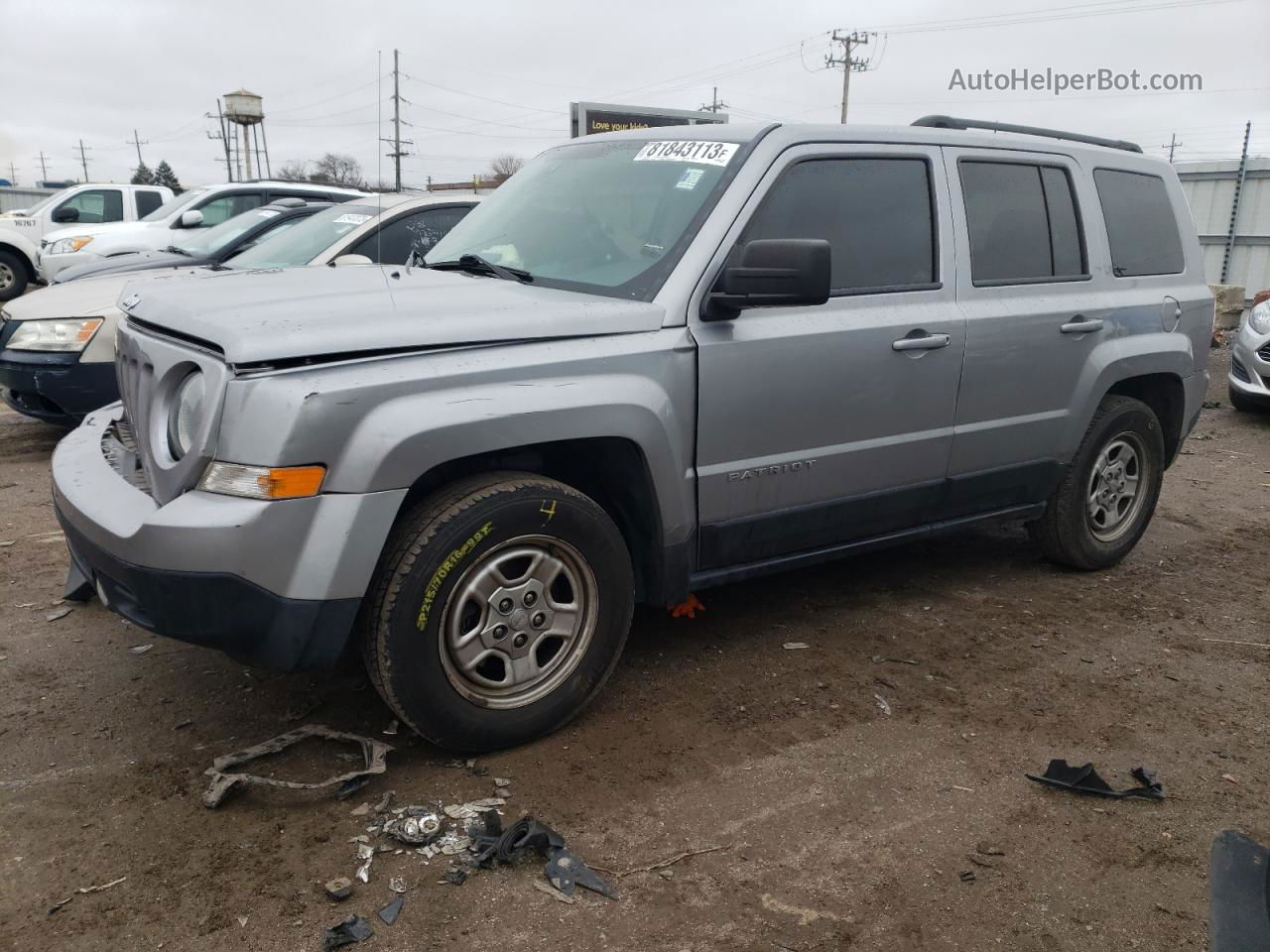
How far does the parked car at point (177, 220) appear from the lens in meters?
10.6

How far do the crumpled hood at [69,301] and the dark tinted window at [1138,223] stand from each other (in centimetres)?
561

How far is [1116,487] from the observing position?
5082mm

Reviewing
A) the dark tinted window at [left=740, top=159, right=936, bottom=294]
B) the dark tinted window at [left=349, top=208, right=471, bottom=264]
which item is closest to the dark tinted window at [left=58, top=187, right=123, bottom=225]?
the dark tinted window at [left=349, top=208, right=471, bottom=264]

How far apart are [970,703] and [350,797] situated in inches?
84.9

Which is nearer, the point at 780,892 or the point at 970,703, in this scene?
the point at 780,892

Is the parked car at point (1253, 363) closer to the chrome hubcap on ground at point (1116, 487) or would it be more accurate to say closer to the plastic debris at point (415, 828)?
the chrome hubcap on ground at point (1116, 487)

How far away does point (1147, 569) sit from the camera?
5262 mm

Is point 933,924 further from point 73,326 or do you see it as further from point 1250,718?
point 73,326

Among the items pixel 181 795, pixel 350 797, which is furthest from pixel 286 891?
pixel 181 795

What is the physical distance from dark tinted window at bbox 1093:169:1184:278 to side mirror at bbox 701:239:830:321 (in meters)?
2.23

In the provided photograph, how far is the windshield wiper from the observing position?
3580 millimetres

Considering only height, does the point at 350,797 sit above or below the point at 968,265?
below

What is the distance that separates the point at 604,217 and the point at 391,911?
2.39 metres

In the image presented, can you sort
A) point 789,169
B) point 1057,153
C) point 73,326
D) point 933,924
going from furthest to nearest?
point 73,326, point 1057,153, point 789,169, point 933,924
